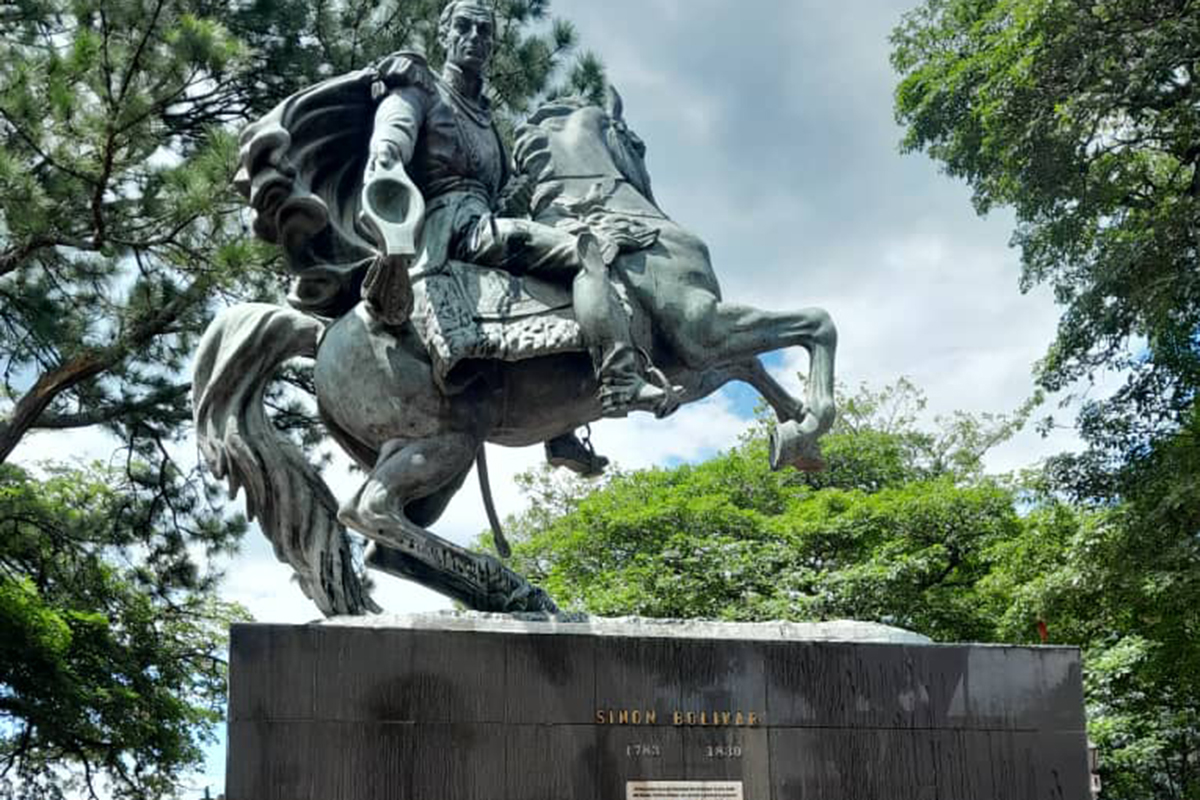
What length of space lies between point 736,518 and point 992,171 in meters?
8.16

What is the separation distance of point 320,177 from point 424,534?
6.23 feet

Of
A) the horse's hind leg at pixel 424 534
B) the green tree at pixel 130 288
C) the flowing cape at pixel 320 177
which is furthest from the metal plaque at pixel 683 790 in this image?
the green tree at pixel 130 288

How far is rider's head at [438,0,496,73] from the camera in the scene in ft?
23.0

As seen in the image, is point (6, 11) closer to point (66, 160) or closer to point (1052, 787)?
point (66, 160)

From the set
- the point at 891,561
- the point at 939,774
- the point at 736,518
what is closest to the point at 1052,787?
the point at 939,774

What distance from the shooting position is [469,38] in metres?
7.02

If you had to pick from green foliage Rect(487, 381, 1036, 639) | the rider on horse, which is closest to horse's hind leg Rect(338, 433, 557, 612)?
the rider on horse

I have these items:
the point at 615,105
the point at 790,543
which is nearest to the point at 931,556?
the point at 790,543

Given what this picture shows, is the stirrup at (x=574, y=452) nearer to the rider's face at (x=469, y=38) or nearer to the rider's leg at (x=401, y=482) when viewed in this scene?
the rider's leg at (x=401, y=482)

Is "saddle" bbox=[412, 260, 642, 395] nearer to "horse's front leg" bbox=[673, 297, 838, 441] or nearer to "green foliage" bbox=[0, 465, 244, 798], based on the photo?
"horse's front leg" bbox=[673, 297, 838, 441]

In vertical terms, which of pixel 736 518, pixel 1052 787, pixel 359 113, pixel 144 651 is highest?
pixel 736 518

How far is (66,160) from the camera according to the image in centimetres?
1207

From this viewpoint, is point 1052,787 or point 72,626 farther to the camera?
point 72,626

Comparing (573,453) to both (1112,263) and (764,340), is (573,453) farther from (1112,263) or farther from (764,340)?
(1112,263)
